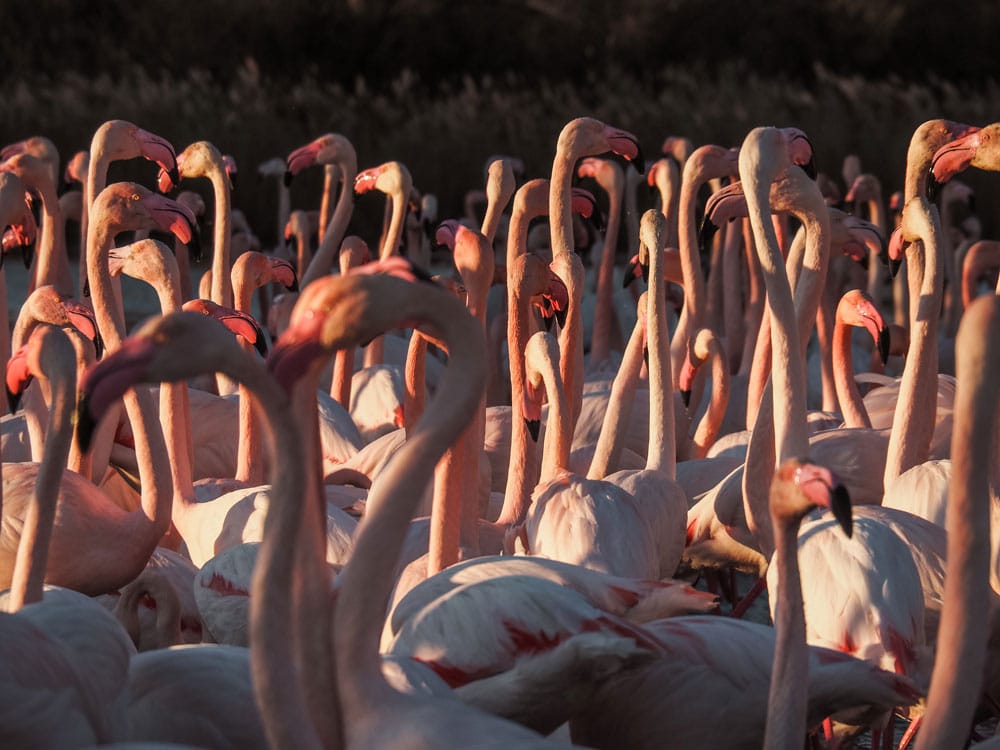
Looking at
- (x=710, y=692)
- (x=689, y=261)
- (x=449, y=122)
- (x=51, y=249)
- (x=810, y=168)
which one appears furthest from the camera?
(x=449, y=122)

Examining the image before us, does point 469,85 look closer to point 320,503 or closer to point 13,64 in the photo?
point 13,64

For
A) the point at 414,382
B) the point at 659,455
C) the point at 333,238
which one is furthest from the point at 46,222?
the point at 659,455

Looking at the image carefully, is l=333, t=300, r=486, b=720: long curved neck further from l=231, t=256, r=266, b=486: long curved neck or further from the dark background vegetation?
the dark background vegetation

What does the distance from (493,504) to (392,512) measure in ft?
9.05

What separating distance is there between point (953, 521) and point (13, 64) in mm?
21350

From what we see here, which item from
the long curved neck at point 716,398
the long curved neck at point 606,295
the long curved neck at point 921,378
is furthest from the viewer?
the long curved neck at point 606,295

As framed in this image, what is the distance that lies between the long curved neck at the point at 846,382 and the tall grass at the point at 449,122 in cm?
777

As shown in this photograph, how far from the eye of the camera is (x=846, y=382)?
243 inches

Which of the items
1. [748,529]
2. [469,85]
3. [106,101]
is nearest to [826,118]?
[469,85]

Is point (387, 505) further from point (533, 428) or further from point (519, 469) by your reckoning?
point (519, 469)

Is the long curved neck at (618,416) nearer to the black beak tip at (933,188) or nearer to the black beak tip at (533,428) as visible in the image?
the black beak tip at (533,428)

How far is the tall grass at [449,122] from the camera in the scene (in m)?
14.8

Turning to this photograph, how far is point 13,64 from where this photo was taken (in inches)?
880

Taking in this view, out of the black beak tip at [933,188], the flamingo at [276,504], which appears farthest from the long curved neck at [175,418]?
the flamingo at [276,504]
